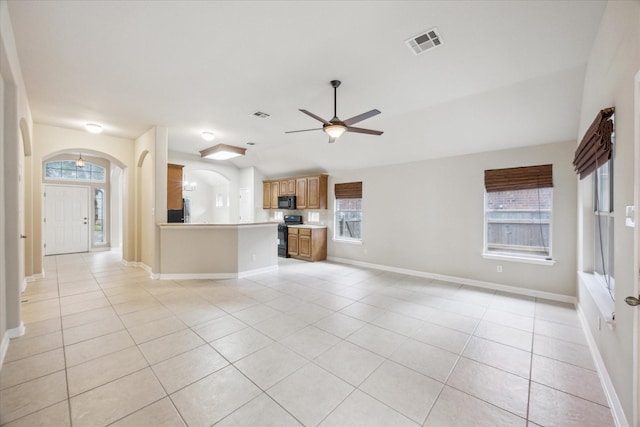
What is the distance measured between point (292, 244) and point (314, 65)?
5.31m

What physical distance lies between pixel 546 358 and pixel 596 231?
5.72 feet

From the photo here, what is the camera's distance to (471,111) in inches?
152

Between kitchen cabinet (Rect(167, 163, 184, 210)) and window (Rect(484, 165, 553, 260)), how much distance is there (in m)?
6.60

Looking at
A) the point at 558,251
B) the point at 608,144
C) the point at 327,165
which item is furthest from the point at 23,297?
the point at 558,251

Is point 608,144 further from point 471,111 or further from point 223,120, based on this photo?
point 223,120

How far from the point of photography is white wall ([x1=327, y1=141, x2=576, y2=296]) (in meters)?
4.04

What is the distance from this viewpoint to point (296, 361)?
2.39 metres

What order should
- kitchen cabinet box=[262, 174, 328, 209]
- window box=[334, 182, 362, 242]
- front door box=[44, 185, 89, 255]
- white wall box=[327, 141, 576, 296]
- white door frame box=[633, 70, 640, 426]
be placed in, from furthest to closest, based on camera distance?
front door box=[44, 185, 89, 255] → kitchen cabinet box=[262, 174, 328, 209] → window box=[334, 182, 362, 242] → white wall box=[327, 141, 576, 296] → white door frame box=[633, 70, 640, 426]

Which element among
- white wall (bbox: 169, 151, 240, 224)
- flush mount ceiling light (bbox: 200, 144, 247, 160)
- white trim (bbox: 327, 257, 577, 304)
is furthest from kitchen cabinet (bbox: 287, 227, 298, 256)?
flush mount ceiling light (bbox: 200, 144, 247, 160)

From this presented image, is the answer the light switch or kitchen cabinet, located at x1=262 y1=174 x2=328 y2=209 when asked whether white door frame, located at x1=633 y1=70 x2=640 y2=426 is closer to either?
the light switch

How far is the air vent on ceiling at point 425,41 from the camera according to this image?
2.34 meters

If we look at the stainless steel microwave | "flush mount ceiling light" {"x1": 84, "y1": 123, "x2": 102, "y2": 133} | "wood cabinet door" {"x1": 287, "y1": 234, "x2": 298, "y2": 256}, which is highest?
"flush mount ceiling light" {"x1": 84, "y1": 123, "x2": 102, "y2": 133}

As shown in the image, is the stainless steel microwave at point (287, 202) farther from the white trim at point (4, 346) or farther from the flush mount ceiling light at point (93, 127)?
the white trim at point (4, 346)

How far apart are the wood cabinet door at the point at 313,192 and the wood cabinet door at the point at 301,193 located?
0.13 m
